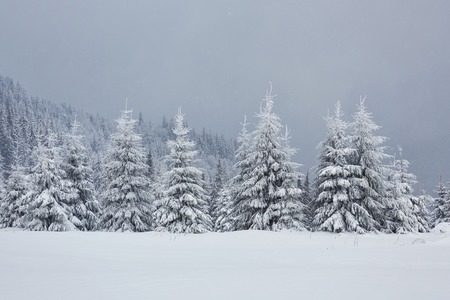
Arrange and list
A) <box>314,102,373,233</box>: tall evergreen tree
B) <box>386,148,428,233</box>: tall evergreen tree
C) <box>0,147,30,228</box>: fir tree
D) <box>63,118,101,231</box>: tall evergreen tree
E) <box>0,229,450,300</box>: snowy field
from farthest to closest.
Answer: <box>0,147,30,228</box>: fir tree → <box>63,118,101,231</box>: tall evergreen tree → <box>386,148,428,233</box>: tall evergreen tree → <box>314,102,373,233</box>: tall evergreen tree → <box>0,229,450,300</box>: snowy field

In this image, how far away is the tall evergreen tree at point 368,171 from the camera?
21.0 m

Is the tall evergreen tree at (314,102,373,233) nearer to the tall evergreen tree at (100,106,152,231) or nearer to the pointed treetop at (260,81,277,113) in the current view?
the pointed treetop at (260,81,277,113)

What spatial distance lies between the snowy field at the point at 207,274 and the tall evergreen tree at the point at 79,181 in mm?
18526

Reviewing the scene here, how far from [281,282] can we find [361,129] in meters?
20.1

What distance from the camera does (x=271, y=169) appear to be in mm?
22312

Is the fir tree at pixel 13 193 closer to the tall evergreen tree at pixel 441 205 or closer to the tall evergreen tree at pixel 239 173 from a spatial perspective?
the tall evergreen tree at pixel 239 173

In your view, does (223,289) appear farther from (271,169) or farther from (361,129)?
(361,129)

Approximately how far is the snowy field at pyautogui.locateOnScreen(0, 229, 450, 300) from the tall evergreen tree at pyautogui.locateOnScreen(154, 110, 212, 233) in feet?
49.4

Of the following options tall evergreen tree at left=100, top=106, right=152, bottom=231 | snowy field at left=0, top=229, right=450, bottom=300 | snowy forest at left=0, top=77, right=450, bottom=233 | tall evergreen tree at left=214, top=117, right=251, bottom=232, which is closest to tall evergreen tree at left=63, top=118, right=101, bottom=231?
snowy forest at left=0, top=77, right=450, bottom=233

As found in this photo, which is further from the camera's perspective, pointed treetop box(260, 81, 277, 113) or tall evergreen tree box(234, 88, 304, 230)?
pointed treetop box(260, 81, 277, 113)

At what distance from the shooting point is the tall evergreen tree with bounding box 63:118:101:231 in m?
25.9

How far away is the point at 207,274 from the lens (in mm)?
5191

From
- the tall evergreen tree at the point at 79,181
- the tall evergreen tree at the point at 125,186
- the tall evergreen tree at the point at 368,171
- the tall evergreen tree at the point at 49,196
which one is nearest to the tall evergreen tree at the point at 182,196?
the tall evergreen tree at the point at 125,186

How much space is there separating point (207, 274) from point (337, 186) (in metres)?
17.8
